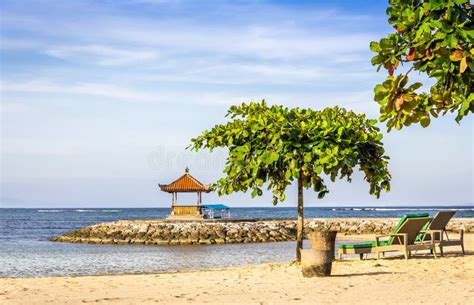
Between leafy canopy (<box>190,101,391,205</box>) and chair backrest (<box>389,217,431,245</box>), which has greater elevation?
leafy canopy (<box>190,101,391,205</box>)

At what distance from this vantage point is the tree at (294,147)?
495 inches

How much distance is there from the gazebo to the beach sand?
2885cm

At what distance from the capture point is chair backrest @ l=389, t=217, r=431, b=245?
1399cm

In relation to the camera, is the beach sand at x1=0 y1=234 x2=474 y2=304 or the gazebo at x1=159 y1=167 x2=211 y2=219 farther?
the gazebo at x1=159 y1=167 x2=211 y2=219

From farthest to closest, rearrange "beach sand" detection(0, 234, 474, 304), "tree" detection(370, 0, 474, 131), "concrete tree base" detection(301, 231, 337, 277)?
1. "concrete tree base" detection(301, 231, 337, 277)
2. "beach sand" detection(0, 234, 474, 304)
3. "tree" detection(370, 0, 474, 131)

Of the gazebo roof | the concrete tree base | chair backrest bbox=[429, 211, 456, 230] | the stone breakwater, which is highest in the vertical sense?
the gazebo roof

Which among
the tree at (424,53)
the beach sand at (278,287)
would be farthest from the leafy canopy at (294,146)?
the tree at (424,53)

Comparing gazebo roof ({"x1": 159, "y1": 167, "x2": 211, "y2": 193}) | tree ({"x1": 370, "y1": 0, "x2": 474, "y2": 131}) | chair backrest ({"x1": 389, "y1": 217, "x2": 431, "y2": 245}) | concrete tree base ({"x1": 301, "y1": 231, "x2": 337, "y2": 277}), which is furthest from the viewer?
gazebo roof ({"x1": 159, "y1": 167, "x2": 211, "y2": 193})

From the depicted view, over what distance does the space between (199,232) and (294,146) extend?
25.1 metres

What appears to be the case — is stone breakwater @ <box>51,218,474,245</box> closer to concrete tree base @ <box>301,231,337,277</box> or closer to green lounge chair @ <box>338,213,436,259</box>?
green lounge chair @ <box>338,213,436,259</box>

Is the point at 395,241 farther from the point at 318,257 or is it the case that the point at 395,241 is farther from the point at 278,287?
the point at 278,287

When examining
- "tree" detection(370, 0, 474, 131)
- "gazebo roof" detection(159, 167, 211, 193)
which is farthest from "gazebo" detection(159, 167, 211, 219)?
"tree" detection(370, 0, 474, 131)

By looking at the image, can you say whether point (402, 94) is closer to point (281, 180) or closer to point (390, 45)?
point (390, 45)

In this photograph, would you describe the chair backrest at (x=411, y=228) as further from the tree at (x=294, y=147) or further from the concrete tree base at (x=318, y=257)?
the concrete tree base at (x=318, y=257)
